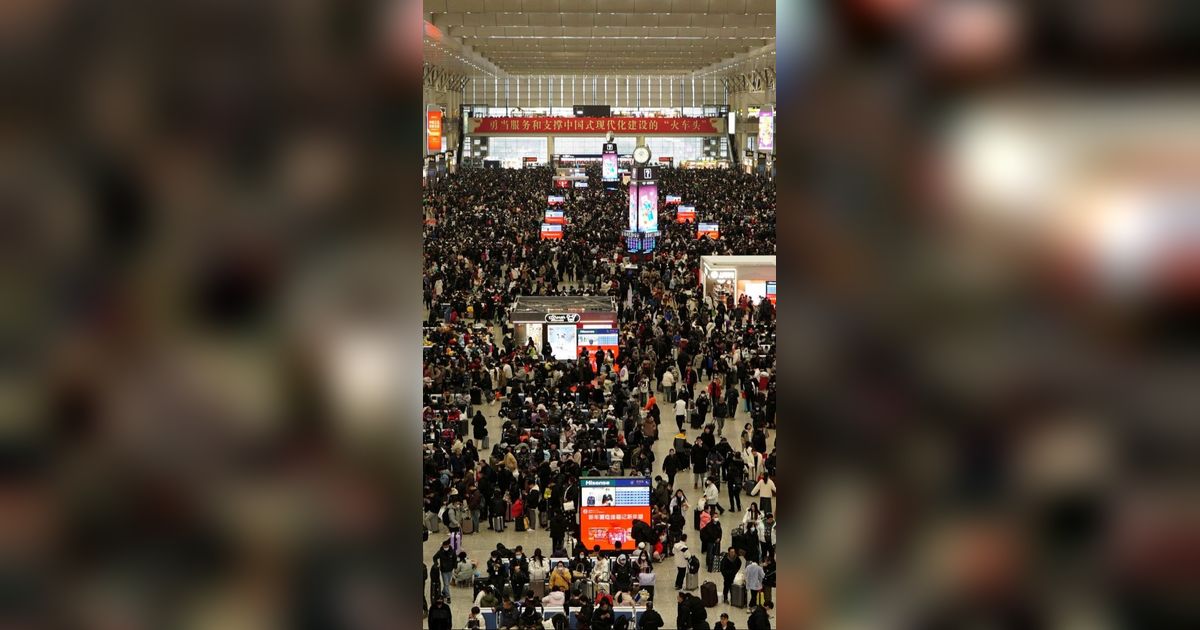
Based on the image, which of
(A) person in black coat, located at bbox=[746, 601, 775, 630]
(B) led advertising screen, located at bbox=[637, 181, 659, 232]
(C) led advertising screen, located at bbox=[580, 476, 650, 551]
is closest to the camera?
(A) person in black coat, located at bbox=[746, 601, 775, 630]

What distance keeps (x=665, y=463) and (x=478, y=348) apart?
761cm

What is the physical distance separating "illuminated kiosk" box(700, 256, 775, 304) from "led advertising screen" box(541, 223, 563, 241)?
1283cm

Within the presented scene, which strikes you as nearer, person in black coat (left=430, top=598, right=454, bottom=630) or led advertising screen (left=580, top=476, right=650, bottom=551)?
person in black coat (left=430, top=598, right=454, bottom=630)

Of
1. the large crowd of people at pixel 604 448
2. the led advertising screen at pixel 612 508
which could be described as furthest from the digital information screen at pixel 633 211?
the led advertising screen at pixel 612 508

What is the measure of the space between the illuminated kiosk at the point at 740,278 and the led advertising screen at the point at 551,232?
12.8 m

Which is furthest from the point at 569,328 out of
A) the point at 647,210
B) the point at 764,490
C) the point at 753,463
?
the point at 647,210

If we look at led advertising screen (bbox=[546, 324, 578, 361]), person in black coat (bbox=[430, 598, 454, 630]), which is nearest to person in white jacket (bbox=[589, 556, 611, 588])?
person in black coat (bbox=[430, 598, 454, 630])

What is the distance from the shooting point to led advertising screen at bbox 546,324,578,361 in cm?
2303

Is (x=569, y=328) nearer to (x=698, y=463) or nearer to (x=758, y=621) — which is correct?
(x=698, y=463)

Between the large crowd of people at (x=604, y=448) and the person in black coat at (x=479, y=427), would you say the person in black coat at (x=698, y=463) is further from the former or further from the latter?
the person in black coat at (x=479, y=427)

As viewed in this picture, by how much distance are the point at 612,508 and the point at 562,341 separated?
9476 millimetres

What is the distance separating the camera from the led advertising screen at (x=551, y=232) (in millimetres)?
41094

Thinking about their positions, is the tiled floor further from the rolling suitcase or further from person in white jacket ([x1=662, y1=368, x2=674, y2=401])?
person in white jacket ([x1=662, y1=368, x2=674, y2=401])
